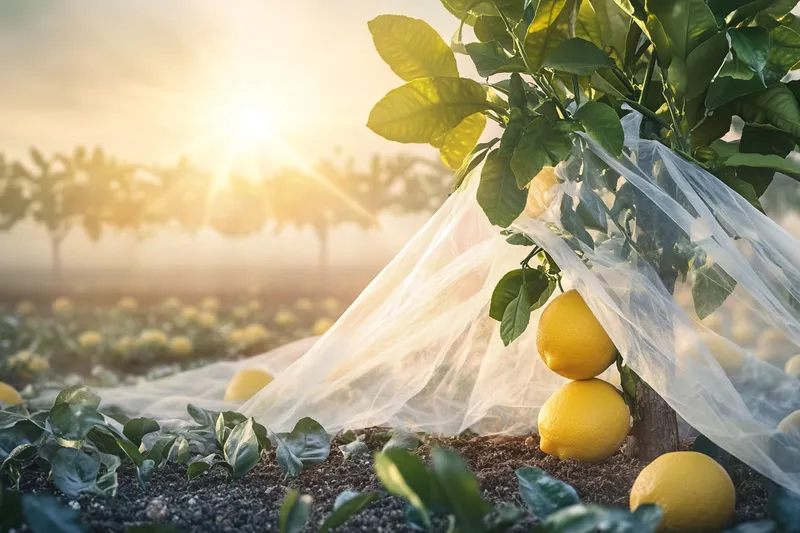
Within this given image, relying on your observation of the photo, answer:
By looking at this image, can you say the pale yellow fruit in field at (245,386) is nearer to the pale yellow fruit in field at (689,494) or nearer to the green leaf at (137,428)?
the green leaf at (137,428)

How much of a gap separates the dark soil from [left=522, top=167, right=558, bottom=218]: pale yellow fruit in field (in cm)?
38

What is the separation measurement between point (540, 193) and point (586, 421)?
0.34 metres

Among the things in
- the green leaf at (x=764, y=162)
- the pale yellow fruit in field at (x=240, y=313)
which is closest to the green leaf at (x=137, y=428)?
the green leaf at (x=764, y=162)

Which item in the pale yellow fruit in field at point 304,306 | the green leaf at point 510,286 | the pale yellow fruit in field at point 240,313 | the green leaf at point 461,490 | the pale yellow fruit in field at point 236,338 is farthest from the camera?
the pale yellow fruit in field at point 304,306

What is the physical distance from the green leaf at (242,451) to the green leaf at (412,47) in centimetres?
58

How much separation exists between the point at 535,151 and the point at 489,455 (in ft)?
1.73

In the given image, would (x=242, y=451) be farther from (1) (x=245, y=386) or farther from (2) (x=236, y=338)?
(2) (x=236, y=338)

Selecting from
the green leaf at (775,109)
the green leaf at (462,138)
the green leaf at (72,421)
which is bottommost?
the green leaf at (72,421)

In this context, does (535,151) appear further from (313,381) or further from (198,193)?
(198,193)

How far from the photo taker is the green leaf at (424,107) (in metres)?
0.93

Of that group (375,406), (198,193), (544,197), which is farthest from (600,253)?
(198,193)

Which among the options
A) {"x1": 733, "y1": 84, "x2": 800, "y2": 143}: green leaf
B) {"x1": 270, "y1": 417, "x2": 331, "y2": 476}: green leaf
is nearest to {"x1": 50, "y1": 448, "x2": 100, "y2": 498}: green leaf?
{"x1": 270, "y1": 417, "x2": 331, "y2": 476}: green leaf

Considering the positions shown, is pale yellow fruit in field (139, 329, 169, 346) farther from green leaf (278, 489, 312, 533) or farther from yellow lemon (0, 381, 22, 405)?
green leaf (278, 489, 312, 533)

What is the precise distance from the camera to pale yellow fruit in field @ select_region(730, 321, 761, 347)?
0.98m
